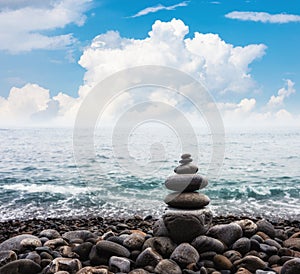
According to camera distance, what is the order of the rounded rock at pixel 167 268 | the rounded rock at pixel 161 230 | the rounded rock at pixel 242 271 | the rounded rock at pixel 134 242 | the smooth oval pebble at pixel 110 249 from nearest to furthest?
the rounded rock at pixel 242 271 < the rounded rock at pixel 167 268 < the smooth oval pebble at pixel 110 249 < the rounded rock at pixel 134 242 < the rounded rock at pixel 161 230

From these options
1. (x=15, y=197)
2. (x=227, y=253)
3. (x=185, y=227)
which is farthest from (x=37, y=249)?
(x=15, y=197)

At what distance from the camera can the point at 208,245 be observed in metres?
6.13

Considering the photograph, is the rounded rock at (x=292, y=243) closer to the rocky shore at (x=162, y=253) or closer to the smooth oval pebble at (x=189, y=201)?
the rocky shore at (x=162, y=253)

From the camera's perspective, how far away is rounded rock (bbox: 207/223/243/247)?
21.0 feet

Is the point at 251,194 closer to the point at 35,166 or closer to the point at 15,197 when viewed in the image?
the point at 15,197

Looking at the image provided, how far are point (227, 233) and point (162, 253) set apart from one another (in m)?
1.18

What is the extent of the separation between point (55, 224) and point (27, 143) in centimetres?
3278

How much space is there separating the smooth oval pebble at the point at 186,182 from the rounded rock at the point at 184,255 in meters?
1.15

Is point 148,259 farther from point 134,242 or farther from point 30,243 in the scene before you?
point 30,243

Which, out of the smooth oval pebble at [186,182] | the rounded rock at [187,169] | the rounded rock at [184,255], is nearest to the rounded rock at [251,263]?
the rounded rock at [184,255]

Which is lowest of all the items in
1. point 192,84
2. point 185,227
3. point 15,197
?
point 15,197

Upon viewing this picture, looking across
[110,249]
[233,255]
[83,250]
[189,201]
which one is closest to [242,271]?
[233,255]

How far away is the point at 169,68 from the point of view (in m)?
8.33

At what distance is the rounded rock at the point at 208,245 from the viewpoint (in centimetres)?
611
